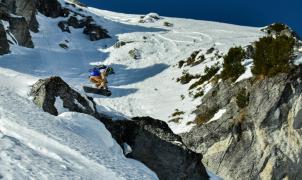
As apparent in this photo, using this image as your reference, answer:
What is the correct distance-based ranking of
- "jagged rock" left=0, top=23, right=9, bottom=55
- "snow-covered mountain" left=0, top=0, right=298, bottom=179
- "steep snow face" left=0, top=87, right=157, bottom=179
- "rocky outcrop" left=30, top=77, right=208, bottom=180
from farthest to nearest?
"jagged rock" left=0, top=23, right=9, bottom=55, "rocky outcrop" left=30, top=77, right=208, bottom=180, "snow-covered mountain" left=0, top=0, right=298, bottom=179, "steep snow face" left=0, top=87, right=157, bottom=179

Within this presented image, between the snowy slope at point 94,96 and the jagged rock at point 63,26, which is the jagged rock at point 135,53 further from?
the jagged rock at point 63,26

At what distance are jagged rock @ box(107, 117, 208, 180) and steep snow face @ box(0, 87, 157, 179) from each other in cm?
181

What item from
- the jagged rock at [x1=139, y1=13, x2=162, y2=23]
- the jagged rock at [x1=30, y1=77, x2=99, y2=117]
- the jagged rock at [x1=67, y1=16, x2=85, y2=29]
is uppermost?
the jagged rock at [x1=30, y1=77, x2=99, y2=117]

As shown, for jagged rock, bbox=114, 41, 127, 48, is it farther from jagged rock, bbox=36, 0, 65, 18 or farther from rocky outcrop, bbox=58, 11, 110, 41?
jagged rock, bbox=36, 0, 65, 18

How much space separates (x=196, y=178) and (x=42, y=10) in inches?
2147

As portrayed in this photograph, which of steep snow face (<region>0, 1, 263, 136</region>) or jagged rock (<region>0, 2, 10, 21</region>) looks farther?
jagged rock (<region>0, 2, 10, 21</region>)

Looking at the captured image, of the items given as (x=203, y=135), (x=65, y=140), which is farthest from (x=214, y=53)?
(x=65, y=140)

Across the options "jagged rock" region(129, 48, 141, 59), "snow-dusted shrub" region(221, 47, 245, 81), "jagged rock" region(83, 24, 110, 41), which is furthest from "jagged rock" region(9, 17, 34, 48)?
"snow-dusted shrub" region(221, 47, 245, 81)

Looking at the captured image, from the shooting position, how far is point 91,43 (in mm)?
60750

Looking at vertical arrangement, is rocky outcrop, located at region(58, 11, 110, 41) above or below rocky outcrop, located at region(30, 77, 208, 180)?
below

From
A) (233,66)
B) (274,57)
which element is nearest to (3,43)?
(233,66)

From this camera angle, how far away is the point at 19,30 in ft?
153

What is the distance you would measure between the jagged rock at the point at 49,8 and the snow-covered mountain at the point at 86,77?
0.13m

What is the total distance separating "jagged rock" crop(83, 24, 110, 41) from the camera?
6302 centimetres
